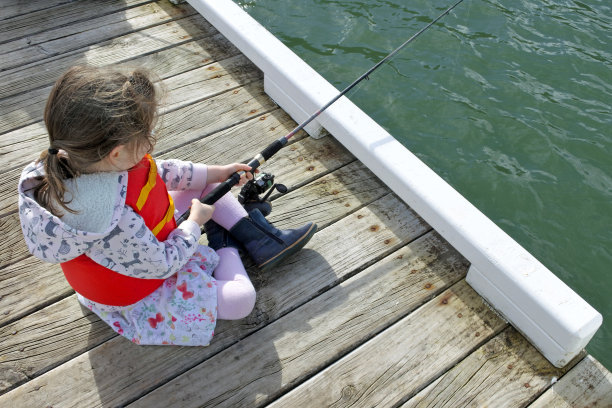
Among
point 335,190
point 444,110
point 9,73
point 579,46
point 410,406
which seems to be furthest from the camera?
point 579,46

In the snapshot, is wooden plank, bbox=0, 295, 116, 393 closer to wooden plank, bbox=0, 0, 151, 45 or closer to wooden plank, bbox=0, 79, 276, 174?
wooden plank, bbox=0, 79, 276, 174

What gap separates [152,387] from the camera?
190 cm

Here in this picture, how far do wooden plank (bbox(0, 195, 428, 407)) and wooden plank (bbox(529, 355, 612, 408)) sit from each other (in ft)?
2.50

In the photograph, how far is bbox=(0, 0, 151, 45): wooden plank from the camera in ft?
11.7

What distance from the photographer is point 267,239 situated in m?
2.18

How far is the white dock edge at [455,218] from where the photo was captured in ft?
6.37

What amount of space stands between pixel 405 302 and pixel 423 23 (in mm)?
2988

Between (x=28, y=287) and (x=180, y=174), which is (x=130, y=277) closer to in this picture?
(x=180, y=174)

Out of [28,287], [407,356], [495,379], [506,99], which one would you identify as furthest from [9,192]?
[506,99]

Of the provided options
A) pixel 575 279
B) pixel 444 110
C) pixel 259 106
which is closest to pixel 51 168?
pixel 259 106

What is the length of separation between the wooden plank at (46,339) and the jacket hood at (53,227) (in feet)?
1.59

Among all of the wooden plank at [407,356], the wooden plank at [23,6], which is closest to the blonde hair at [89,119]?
the wooden plank at [407,356]

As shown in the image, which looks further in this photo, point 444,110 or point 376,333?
point 444,110

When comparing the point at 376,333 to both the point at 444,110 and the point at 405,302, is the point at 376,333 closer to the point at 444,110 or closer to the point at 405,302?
the point at 405,302
